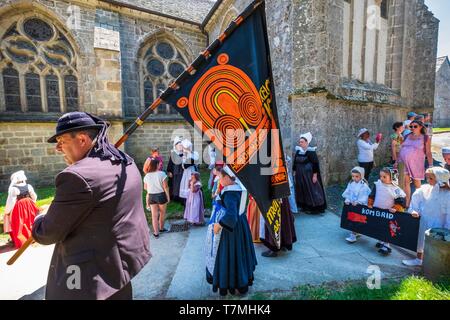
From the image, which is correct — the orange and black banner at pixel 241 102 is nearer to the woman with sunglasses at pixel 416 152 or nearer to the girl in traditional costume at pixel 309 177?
the girl in traditional costume at pixel 309 177

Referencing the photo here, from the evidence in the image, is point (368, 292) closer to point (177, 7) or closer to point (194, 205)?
point (194, 205)

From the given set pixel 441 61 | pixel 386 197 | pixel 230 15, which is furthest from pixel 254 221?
pixel 441 61

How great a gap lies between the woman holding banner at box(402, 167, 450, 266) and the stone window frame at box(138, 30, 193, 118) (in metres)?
10.1

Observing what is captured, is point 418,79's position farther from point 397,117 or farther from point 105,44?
point 105,44

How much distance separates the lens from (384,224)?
371cm

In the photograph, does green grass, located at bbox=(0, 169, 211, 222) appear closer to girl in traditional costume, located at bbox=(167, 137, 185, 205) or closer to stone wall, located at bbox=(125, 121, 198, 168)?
girl in traditional costume, located at bbox=(167, 137, 185, 205)

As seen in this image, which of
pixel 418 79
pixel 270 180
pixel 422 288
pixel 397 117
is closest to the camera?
pixel 270 180

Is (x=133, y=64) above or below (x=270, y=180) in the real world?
above

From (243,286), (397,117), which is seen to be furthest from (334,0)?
(243,286)

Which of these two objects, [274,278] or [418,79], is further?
[418,79]

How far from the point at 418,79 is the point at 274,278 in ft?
37.2

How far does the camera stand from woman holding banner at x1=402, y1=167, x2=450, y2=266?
3.16m

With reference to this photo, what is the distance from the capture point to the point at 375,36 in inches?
327

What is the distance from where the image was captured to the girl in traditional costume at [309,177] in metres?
5.42
